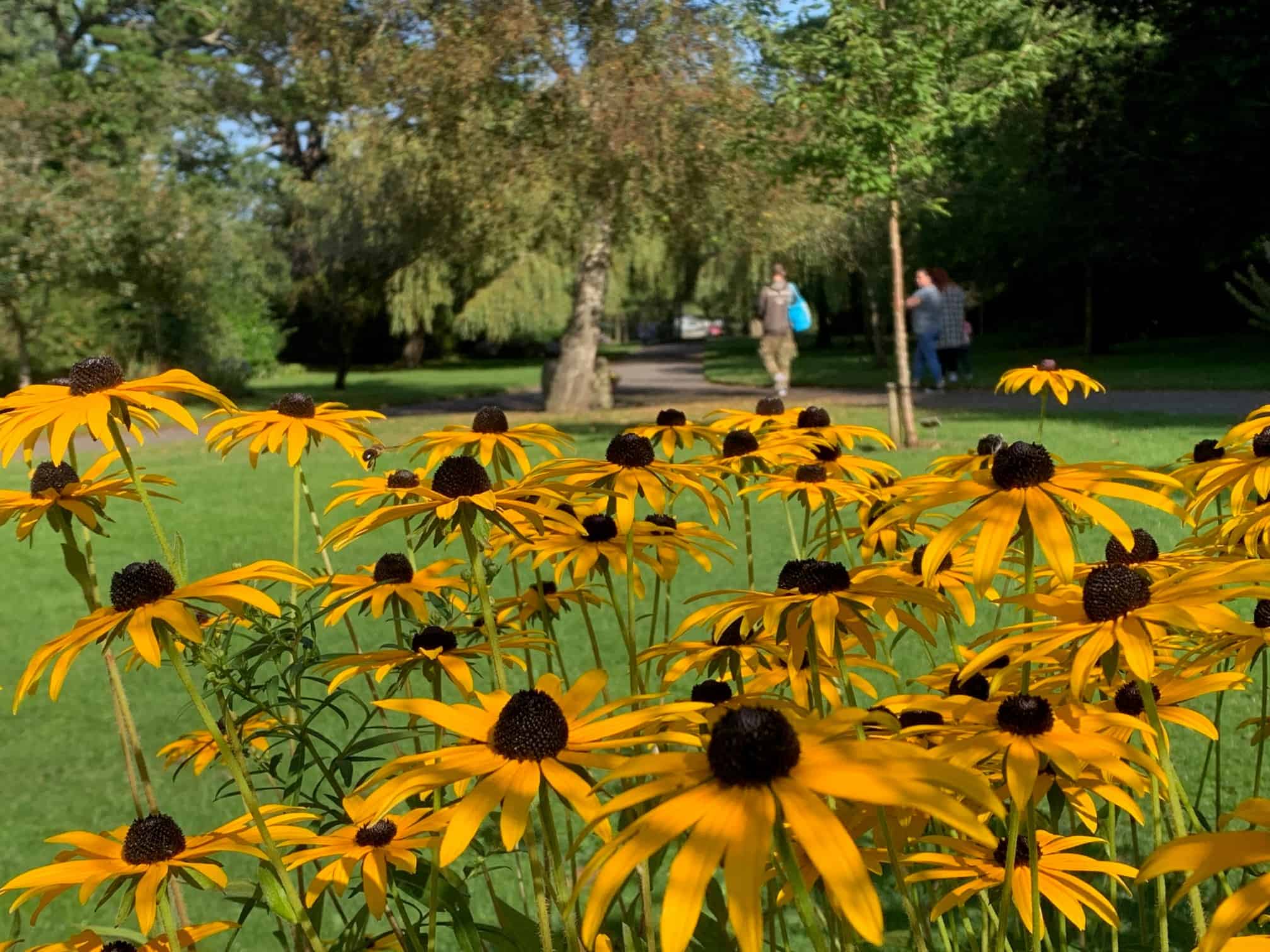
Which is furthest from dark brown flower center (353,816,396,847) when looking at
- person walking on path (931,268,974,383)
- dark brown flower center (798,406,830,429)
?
person walking on path (931,268,974,383)

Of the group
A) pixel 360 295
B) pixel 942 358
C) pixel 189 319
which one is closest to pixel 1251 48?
pixel 942 358

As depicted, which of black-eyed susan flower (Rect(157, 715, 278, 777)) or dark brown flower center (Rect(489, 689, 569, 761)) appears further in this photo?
black-eyed susan flower (Rect(157, 715, 278, 777))

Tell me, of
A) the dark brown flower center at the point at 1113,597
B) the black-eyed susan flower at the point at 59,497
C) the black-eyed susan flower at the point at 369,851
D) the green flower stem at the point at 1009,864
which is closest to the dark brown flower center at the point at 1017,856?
the green flower stem at the point at 1009,864

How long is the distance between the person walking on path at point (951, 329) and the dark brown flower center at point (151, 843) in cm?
1546

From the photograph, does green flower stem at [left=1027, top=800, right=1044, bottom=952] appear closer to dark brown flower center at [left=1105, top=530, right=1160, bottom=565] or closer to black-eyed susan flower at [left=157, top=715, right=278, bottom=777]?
dark brown flower center at [left=1105, top=530, right=1160, bottom=565]

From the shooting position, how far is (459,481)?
1678mm

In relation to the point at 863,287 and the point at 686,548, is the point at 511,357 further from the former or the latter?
the point at 686,548

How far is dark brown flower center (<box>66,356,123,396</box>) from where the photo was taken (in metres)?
1.76

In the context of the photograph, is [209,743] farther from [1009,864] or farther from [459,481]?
[1009,864]

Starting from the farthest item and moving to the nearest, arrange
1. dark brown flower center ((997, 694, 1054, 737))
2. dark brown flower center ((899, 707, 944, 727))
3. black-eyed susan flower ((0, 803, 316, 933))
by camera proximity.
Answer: dark brown flower center ((899, 707, 944, 727)) → black-eyed susan flower ((0, 803, 316, 933)) → dark brown flower center ((997, 694, 1054, 737))

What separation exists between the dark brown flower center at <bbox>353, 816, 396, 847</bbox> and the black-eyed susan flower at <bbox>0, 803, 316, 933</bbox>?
75 mm

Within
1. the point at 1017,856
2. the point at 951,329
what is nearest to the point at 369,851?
the point at 1017,856

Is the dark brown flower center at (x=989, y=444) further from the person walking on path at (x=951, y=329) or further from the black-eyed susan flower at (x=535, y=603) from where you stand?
the person walking on path at (x=951, y=329)

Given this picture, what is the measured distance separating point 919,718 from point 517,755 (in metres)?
0.82
